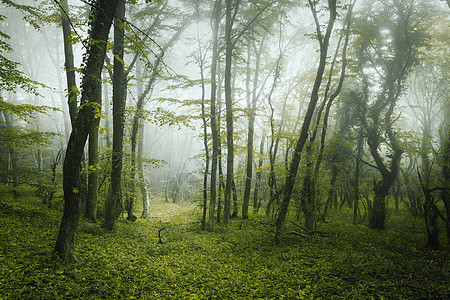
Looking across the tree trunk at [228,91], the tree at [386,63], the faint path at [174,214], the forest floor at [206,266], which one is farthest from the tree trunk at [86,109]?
the tree at [386,63]

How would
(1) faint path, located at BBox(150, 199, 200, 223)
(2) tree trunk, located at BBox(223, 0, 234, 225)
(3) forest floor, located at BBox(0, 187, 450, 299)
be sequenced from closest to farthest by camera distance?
(3) forest floor, located at BBox(0, 187, 450, 299) < (2) tree trunk, located at BBox(223, 0, 234, 225) < (1) faint path, located at BBox(150, 199, 200, 223)

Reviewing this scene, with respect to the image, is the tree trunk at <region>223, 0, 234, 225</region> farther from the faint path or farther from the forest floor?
the forest floor

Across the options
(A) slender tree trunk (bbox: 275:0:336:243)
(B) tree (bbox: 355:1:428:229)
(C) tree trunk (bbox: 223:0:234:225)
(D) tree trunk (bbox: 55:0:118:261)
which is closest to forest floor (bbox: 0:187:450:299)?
(D) tree trunk (bbox: 55:0:118:261)

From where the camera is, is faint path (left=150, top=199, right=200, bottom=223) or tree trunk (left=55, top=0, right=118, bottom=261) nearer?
tree trunk (left=55, top=0, right=118, bottom=261)

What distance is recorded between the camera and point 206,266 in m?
5.67

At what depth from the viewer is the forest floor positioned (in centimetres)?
378

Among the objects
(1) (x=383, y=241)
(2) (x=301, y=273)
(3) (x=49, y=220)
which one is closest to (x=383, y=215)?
(1) (x=383, y=241)

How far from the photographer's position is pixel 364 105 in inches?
464

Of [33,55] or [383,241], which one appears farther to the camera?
[33,55]

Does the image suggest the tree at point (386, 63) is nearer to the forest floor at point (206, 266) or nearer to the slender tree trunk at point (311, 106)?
the forest floor at point (206, 266)

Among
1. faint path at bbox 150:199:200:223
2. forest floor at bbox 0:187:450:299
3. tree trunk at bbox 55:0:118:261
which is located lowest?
faint path at bbox 150:199:200:223

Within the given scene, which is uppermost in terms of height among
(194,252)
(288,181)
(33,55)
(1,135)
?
(33,55)

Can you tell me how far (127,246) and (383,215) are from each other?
1141 cm

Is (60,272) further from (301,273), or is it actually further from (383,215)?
(383,215)
